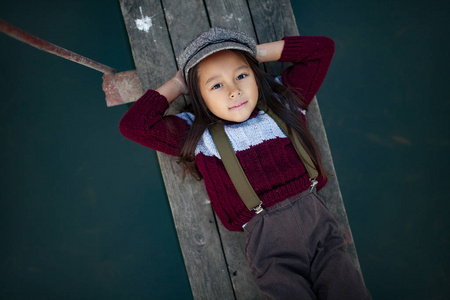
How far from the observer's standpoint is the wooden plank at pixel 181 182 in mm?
1199

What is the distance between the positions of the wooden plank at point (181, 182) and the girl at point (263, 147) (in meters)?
0.15

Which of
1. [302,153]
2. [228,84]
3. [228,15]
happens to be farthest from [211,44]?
[302,153]

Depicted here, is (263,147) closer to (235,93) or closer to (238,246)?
(235,93)

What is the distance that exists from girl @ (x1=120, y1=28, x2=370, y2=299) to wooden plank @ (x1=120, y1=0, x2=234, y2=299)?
0.50ft

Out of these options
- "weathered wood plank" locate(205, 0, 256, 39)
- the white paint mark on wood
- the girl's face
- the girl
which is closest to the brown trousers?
the girl

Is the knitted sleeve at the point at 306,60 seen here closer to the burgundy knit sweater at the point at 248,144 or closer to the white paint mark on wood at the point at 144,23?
the burgundy knit sweater at the point at 248,144

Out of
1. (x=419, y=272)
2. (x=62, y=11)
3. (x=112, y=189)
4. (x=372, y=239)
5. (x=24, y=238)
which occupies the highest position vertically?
(x=62, y=11)

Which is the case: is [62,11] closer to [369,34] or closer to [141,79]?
[141,79]

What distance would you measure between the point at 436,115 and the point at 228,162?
1.34m

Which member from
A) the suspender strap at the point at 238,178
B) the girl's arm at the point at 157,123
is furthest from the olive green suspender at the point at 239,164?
the girl's arm at the point at 157,123

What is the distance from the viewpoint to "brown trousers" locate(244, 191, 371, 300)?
0.96 metres

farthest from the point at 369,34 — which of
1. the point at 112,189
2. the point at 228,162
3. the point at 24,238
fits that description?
the point at 24,238

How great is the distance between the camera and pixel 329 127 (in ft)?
5.70

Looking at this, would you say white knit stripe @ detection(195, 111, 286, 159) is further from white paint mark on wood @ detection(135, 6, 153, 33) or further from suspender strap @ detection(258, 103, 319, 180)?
white paint mark on wood @ detection(135, 6, 153, 33)
